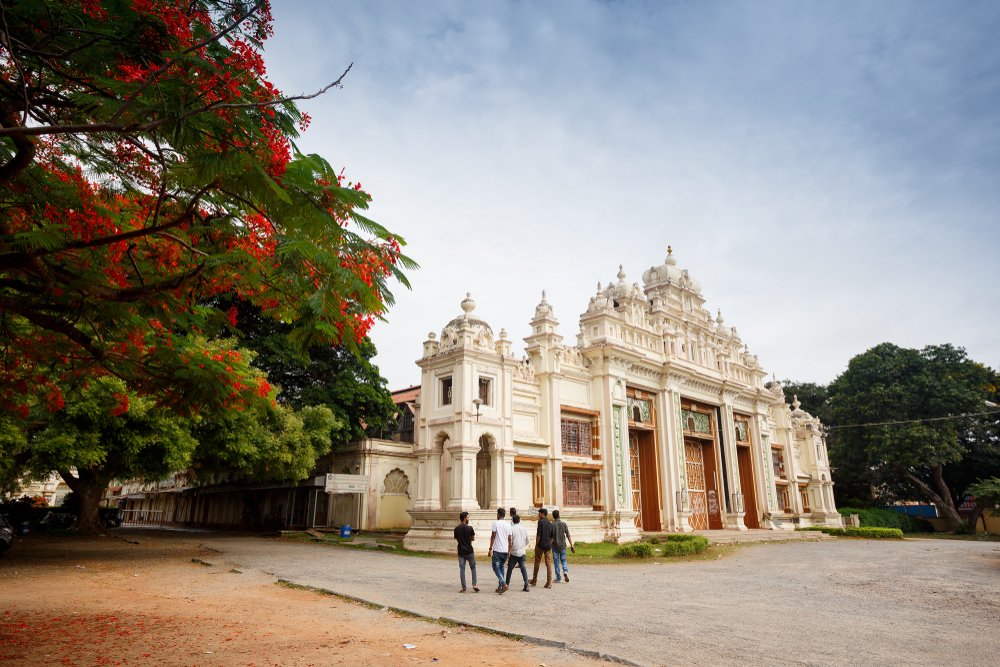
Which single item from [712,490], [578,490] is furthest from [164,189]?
[712,490]

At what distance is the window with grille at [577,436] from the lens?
80.1 ft

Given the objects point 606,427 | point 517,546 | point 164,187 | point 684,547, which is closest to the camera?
point 164,187

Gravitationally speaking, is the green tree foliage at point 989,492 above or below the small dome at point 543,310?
below

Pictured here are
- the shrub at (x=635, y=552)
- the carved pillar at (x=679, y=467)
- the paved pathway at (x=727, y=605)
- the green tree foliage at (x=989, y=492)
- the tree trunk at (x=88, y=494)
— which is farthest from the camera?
the carved pillar at (x=679, y=467)

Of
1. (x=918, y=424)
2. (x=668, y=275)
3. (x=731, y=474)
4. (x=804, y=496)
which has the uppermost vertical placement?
(x=668, y=275)

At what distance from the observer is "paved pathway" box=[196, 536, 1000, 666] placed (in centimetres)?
693

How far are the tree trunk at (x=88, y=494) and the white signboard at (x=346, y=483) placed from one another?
7.73 meters

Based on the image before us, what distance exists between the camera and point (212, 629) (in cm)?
758

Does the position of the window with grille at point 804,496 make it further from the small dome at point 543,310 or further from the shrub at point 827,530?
the small dome at point 543,310

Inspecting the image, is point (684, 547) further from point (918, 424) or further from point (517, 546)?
point (918, 424)

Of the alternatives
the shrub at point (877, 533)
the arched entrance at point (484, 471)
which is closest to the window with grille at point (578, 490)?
the arched entrance at point (484, 471)

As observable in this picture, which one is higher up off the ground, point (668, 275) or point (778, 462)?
point (668, 275)

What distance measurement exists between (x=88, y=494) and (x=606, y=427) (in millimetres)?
20159

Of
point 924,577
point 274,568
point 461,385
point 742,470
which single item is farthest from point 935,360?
point 274,568
